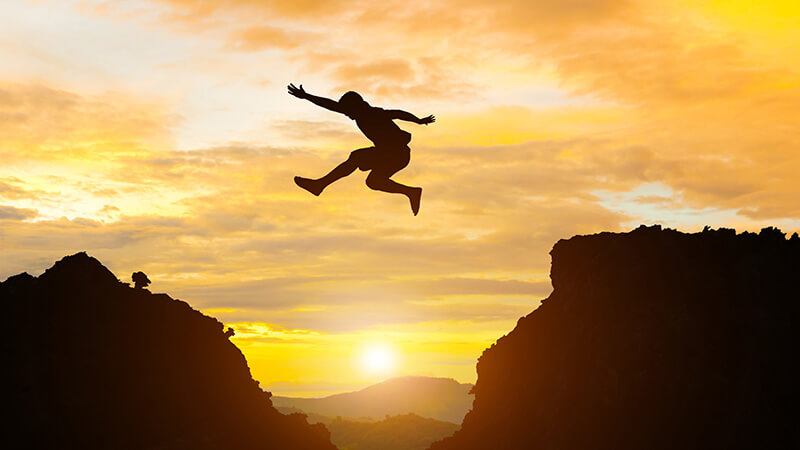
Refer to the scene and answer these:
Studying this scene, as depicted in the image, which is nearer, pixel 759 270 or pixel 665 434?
pixel 665 434

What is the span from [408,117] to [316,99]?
85.3 inches

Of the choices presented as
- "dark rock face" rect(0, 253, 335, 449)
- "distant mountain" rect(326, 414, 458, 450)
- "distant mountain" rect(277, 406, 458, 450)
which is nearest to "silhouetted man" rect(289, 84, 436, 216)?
"dark rock face" rect(0, 253, 335, 449)

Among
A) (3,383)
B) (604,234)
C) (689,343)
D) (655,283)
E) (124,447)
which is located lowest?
(124,447)

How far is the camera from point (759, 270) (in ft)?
86.6

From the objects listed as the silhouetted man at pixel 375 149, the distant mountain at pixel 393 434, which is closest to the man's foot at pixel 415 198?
the silhouetted man at pixel 375 149

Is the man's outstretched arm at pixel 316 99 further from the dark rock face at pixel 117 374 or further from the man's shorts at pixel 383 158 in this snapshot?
the dark rock face at pixel 117 374

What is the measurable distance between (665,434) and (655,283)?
5.27 m

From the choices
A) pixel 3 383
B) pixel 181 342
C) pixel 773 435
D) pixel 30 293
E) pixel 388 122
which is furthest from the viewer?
pixel 181 342

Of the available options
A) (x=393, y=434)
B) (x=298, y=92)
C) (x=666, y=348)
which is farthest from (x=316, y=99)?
(x=393, y=434)

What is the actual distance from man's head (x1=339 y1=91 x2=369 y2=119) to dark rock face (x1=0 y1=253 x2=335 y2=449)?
19377 mm

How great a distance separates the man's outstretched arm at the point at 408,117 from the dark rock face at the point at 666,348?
13.2 m

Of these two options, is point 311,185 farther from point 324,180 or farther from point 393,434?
point 393,434

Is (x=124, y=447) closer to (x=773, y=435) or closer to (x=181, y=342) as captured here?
(x=181, y=342)

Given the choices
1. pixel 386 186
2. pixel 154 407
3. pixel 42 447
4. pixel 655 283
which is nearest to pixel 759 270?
pixel 655 283
